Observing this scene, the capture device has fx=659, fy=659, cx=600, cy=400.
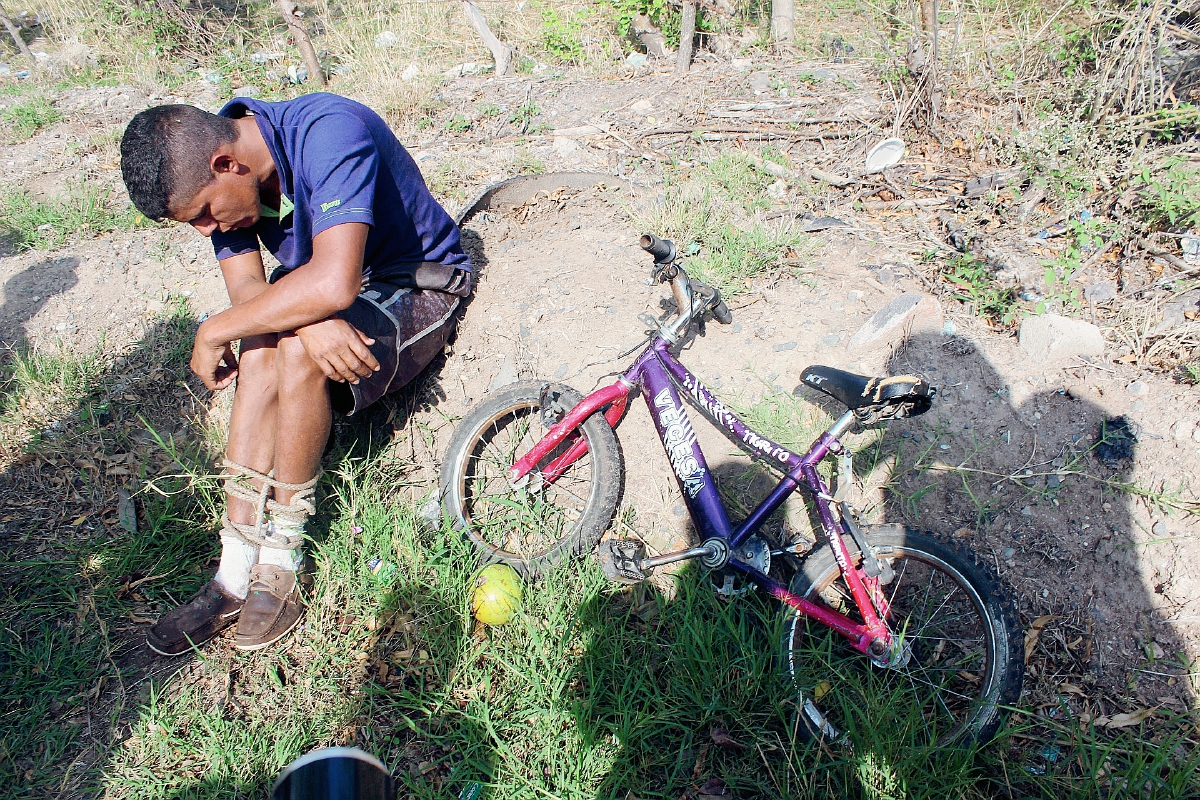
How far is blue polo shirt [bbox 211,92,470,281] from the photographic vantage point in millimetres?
2445

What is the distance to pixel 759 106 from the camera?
5.02m

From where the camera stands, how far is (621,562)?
2.58 meters

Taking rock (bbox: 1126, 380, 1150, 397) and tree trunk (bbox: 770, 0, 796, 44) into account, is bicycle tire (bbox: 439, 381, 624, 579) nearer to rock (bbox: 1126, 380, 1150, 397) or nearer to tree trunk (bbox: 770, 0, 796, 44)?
rock (bbox: 1126, 380, 1150, 397)

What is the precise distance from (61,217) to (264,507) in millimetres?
3578

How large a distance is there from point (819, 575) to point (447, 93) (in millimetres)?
5369

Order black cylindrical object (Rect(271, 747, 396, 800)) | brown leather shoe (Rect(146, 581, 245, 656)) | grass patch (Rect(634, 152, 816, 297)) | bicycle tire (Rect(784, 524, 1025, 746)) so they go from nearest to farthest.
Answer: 1. black cylindrical object (Rect(271, 747, 396, 800))
2. bicycle tire (Rect(784, 524, 1025, 746))
3. brown leather shoe (Rect(146, 581, 245, 656))
4. grass patch (Rect(634, 152, 816, 297))

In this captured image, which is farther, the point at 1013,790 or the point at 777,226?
the point at 777,226

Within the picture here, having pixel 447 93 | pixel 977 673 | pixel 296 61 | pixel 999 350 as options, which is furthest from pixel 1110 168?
pixel 296 61

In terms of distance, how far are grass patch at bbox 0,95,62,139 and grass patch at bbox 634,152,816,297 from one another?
5.83 meters

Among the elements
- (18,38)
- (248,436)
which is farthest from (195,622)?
(18,38)

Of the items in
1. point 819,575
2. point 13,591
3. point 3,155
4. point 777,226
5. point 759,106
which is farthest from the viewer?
point 3,155

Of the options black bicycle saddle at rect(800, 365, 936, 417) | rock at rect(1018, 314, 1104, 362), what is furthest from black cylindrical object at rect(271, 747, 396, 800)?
A: rock at rect(1018, 314, 1104, 362)

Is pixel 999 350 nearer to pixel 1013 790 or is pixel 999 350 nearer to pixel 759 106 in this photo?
pixel 1013 790

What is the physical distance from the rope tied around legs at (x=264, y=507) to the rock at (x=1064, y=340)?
3.25 meters
